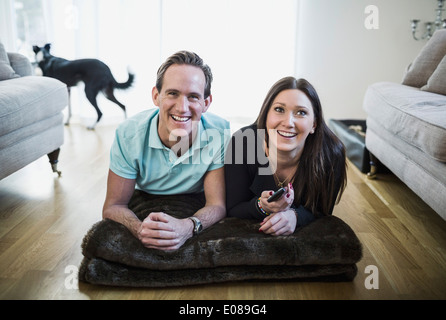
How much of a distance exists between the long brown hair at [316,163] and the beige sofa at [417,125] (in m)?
0.36

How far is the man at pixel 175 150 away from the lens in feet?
4.62

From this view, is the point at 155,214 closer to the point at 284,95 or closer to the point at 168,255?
the point at 168,255

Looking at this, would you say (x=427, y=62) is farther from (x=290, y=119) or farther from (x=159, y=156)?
(x=159, y=156)

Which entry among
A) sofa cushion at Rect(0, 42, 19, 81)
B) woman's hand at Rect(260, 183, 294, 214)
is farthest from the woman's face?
sofa cushion at Rect(0, 42, 19, 81)

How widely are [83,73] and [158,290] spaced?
241cm

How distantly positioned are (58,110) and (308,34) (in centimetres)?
228

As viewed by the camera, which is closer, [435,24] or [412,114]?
[412,114]

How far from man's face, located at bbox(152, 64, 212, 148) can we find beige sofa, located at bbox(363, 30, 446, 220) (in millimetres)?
864

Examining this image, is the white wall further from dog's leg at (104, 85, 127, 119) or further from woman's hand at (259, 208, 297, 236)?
woman's hand at (259, 208, 297, 236)

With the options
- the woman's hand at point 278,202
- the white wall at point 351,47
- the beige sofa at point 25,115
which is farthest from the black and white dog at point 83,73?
the woman's hand at point 278,202

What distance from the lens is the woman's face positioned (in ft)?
4.63

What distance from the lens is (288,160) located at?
1.53 metres

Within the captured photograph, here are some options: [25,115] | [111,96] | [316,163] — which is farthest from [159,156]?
[111,96]
